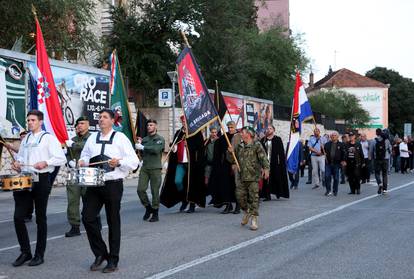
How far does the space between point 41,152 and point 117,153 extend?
101cm

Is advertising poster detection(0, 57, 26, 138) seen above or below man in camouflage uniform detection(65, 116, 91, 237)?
above

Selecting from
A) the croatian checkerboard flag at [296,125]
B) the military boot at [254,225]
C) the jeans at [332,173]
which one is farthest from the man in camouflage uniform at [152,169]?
the croatian checkerboard flag at [296,125]

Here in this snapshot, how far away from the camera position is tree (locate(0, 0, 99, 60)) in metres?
22.8

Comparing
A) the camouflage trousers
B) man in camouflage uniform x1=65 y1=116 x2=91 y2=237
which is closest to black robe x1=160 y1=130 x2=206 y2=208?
the camouflage trousers

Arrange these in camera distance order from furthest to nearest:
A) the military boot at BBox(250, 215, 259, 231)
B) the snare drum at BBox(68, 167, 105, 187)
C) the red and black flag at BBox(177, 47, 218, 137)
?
the red and black flag at BBox(177, 47, 218, 137), the military boot at BBox(250, 215, 259, 231), the snare drum at BBox(68, 167, 105, 187)

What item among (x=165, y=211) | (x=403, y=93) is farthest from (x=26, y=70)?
(x=403, y=93)

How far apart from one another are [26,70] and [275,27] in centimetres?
3619

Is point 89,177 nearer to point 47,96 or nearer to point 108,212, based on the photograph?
point 108,212

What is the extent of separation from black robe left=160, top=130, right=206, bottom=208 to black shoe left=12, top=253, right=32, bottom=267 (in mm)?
5931

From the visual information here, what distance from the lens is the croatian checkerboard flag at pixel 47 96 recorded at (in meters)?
10.9

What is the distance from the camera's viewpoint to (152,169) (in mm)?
12367

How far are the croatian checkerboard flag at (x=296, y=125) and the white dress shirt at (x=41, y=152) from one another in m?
12.2

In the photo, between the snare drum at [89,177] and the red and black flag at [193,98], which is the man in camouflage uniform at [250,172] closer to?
the red and black flag at [193,98]

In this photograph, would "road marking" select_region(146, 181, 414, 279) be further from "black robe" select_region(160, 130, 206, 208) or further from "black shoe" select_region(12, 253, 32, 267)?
"black robe" select_region(160, 130, 206, 208)
